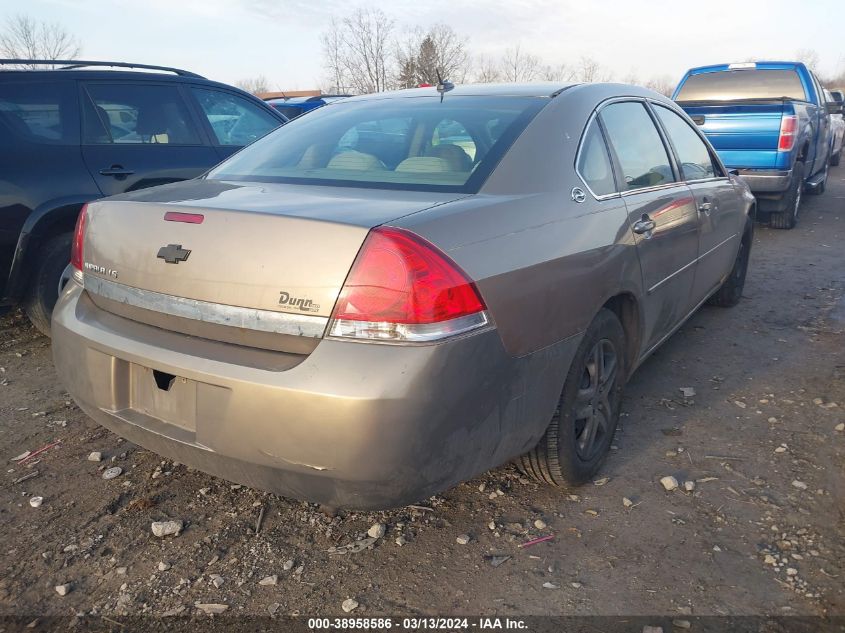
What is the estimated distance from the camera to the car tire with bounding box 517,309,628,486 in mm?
2502

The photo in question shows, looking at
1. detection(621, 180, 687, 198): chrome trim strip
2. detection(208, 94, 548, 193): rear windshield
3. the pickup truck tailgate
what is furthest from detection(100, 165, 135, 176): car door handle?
the pickup truck tailgate

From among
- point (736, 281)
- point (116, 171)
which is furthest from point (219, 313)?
point (736, 281)

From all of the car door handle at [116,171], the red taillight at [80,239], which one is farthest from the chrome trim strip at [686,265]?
the car door handle at [116,171]

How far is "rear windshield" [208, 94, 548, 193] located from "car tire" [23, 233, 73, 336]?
5.87 feet

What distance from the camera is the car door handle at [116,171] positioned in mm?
4355

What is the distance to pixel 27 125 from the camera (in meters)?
4.09

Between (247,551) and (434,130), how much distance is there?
177 centimetres

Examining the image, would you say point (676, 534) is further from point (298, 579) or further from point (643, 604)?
point (298, 579)

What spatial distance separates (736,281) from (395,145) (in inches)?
139

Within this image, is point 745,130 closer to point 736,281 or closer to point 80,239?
point 736,281

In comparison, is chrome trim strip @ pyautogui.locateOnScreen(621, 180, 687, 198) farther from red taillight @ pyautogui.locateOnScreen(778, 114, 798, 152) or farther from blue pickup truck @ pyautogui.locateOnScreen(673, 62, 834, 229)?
red taillight @ pyautogui.locateOnScreen(778, 114, 798, 152)

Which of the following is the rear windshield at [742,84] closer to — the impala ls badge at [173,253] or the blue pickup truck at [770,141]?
the blue pickup truck at [770,141]

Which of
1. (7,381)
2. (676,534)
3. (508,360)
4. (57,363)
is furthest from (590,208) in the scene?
(7,381)

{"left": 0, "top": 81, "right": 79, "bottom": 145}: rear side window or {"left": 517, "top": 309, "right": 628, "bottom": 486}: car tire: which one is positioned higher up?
{"left": 0, "top": 81, "right": 79, "bottom": 145}: rear side window
